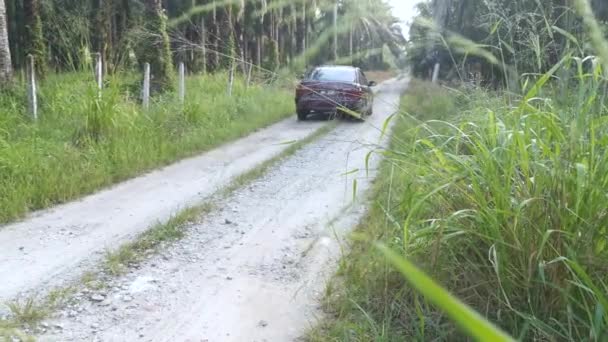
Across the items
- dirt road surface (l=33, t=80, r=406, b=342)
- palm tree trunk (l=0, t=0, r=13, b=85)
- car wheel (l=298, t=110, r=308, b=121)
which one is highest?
palm tree trunk (l=0, t=0, r=13, b=85)

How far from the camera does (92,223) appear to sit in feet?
16.3

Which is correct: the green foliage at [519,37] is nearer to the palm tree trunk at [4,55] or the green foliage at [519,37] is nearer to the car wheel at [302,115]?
the palm tree trunk at [4,55]

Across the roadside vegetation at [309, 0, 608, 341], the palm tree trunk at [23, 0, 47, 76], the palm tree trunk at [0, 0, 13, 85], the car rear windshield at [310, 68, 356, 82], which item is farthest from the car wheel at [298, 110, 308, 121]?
the roadside vegetation at [309, 0, 608, 341]

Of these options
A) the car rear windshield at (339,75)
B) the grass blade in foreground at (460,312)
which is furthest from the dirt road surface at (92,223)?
the car rear windshield at (339,75)

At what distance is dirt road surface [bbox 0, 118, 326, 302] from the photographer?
12.6 ft

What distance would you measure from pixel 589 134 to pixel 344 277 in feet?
6.25

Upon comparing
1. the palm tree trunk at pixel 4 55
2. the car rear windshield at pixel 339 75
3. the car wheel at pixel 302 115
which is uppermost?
the palm tree trunk at pixel 4 55

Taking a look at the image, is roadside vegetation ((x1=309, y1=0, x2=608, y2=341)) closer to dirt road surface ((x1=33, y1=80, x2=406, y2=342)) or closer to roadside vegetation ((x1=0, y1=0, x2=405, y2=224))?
dirt road surface ((x1=33, y1=80, x2=406, y2=342))

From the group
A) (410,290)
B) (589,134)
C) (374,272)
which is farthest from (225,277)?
(589,134)

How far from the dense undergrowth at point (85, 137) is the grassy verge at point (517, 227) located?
175cm

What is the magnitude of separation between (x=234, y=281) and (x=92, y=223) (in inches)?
74.0

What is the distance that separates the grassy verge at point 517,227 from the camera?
2197 mm

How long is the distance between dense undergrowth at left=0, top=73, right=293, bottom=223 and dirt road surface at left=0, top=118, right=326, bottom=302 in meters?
0.25

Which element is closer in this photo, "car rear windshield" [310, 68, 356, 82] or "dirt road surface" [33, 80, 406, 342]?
"dirt road surface" [33, 80, 406, 342]
